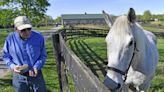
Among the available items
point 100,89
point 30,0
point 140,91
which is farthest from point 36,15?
point 100,89

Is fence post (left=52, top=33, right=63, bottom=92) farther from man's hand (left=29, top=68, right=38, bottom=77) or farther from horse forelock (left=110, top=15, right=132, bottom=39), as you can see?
horse forelock (left=110, top=15, right=132, bottom=39)

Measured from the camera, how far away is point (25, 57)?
5.12 meters

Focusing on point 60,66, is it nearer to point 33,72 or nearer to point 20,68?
point 33,72

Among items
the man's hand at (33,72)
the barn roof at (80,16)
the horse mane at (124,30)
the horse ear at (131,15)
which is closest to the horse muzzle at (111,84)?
the horse mane at (124,30)

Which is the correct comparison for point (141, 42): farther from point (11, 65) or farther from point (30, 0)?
point (30, 0)

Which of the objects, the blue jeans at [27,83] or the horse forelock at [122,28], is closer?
the horse forelock at [122,28]

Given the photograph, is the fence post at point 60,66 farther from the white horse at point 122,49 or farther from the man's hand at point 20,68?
the white horse at point 122,49

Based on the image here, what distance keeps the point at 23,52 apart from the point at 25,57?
0.26 feet

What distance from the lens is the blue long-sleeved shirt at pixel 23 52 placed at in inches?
201

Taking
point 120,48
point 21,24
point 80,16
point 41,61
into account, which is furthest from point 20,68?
point 80,16

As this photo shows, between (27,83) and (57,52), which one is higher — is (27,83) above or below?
below

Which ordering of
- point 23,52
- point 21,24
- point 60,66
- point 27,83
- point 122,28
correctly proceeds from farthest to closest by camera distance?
1. point 60,66
2. point 27,83
3. point 23,52
4. point 21,24
5. point 122,28

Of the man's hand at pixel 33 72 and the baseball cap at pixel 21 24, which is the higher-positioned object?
the baseball cap at pixel 21 24

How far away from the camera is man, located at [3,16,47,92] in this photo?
506 centimetres
